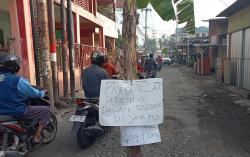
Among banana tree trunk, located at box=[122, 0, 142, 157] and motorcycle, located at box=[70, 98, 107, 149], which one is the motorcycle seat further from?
A: banana tree trunk, located at box=[122, 0, 142, 157]

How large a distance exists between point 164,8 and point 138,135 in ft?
3.75

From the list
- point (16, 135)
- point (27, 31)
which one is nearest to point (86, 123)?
point (16, 135)

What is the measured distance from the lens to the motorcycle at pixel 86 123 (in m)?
5.62

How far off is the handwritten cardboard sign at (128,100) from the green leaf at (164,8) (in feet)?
1.92

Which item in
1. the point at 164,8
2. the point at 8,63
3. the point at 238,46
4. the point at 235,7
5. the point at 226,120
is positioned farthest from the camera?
the point at 238,46

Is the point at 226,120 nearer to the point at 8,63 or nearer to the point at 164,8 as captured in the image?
the point at 8,63

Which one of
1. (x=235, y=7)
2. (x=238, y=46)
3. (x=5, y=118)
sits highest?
(x=235, y=7)

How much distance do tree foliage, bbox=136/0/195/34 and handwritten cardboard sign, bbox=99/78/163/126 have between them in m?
0.60

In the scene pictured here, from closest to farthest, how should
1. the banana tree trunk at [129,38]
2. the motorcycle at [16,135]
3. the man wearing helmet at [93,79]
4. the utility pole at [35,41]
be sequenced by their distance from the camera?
the banana tree trunk at [129,38], the motorcycle at [16,135], the man wearing helmet at [93,79], the utility pole at [35,41]

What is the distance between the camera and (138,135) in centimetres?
296

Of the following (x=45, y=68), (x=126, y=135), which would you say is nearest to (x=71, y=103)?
(x=45, y=68)

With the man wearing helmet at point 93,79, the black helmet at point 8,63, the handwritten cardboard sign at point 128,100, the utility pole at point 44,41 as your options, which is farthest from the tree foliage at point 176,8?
the utility pole at point 44,41

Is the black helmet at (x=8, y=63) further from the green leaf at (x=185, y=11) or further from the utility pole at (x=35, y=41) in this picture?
the utility pole at (x=35, y=41)

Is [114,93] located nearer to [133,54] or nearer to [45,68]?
[133,54]
